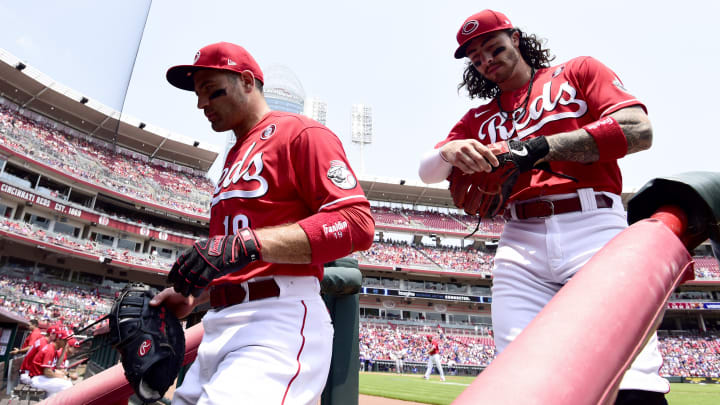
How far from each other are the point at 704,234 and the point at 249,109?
1.95 meters

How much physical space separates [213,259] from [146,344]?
508 millimetres

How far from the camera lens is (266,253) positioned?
56.7 inches

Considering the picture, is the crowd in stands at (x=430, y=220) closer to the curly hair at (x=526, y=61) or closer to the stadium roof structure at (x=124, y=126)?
the stadium roof structure at (x=124, y=126)

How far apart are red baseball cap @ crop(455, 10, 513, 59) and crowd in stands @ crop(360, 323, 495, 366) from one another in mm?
27602

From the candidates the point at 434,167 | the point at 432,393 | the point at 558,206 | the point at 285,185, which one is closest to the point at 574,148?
the point at 558,206

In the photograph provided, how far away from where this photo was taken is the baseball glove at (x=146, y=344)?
157 cm

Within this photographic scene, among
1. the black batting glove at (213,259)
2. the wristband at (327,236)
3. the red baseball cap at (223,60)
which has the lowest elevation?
the black batting glove at (213,259)

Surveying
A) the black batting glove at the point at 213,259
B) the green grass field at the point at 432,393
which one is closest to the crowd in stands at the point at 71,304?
the green grass field at the point at 432,393

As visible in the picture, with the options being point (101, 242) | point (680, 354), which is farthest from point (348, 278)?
point (680, 354)

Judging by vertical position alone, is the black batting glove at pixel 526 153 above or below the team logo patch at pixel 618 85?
below

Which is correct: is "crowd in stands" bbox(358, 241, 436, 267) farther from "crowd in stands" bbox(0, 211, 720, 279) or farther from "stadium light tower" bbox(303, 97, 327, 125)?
"stadium light tower" bbox(303, 97, 327, 125)

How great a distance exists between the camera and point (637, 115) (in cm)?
166

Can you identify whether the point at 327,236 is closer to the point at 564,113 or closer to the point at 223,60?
the point at 223,60

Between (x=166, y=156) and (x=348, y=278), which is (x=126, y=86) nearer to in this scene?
(x=348, y=278)
